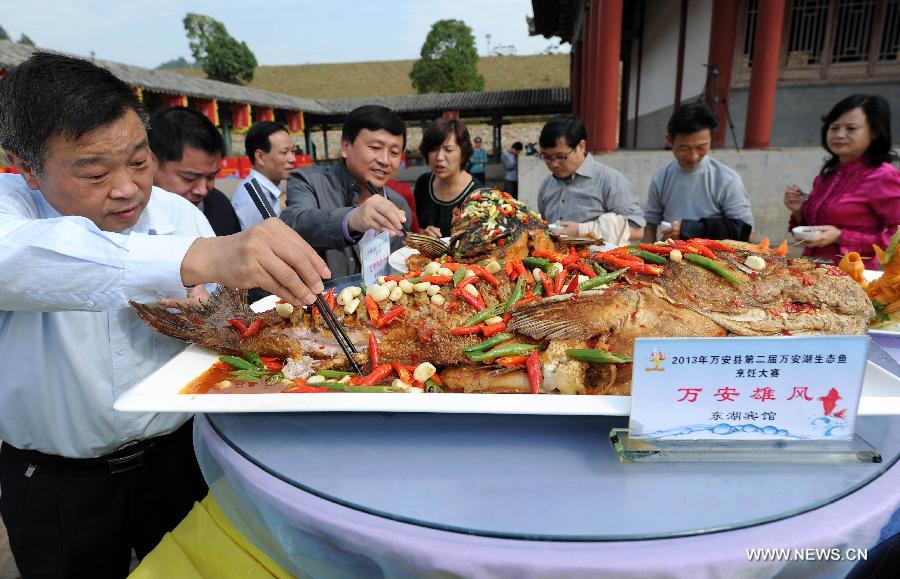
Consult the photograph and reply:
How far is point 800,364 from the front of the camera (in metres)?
1.17

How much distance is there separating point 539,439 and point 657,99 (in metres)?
18.7

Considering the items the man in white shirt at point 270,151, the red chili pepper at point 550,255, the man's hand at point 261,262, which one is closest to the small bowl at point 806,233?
the red chili pepper at point 550,255

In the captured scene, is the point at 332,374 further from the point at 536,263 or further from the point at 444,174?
the point at 444,174

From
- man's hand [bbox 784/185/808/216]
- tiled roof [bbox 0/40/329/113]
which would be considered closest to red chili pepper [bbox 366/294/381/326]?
man's hand [bbox 784/185/808/216]

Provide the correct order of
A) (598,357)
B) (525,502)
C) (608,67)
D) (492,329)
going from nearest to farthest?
1. (525,502)
2. (598,357)
3. (492,329)
4. (608,67)

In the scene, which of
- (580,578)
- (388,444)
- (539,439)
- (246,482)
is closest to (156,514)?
(246,482)

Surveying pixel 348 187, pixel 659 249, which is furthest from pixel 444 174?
pixel 659 249

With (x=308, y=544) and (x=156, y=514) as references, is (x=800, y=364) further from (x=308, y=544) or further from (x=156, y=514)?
(x=156, y=514)

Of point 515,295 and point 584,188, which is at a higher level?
point 584,188

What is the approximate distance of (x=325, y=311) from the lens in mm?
1761

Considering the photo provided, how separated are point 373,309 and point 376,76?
318 ft

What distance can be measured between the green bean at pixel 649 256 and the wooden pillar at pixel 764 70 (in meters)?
10.7

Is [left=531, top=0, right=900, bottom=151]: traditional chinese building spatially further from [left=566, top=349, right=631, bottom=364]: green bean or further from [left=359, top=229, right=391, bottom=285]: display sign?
[left=566, top=349, right=631, bottom=364]: green bean

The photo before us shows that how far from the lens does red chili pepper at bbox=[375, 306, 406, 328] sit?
6.47 feet
